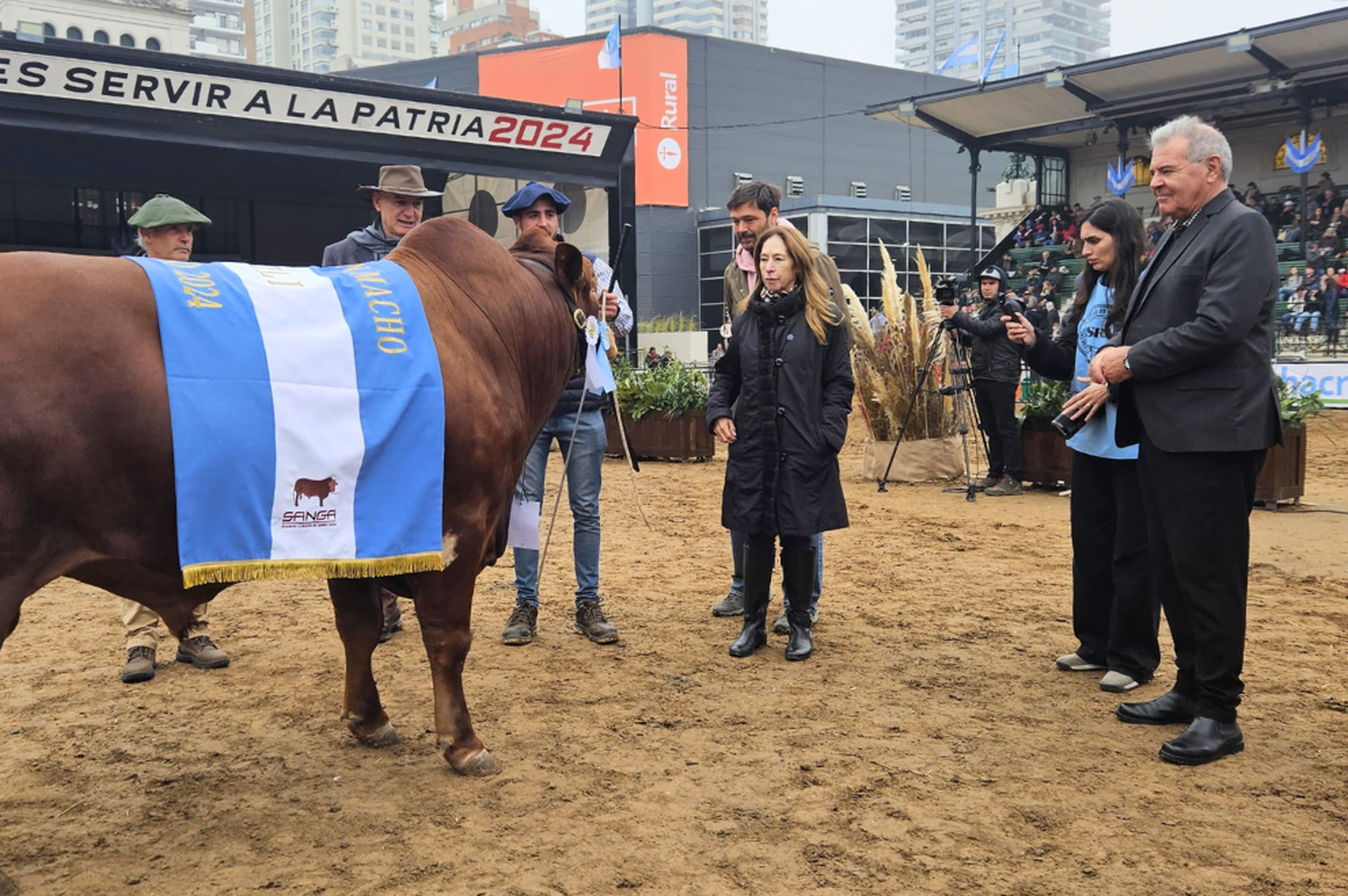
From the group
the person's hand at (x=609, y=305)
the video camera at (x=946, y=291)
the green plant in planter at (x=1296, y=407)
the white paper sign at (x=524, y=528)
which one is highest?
the video camera at (x=946, y=291)

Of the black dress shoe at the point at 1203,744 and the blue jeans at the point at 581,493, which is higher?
the blue jeans at the point at 581,493

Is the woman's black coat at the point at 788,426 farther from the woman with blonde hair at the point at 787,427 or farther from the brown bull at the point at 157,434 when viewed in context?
the brown bull at the point at 157,434

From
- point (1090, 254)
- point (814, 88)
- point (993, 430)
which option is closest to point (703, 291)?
point (814, 88)

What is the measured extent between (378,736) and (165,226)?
2669 millimetres

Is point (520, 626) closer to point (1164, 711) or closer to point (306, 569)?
point (306, 569)

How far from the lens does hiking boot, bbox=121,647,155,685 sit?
4543 mm

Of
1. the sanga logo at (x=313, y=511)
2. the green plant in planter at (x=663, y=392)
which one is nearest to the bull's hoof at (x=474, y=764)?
the sanga logo at (x=313, y=511)

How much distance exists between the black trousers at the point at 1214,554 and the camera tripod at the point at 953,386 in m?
5.85

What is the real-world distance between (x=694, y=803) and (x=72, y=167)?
1906 centimetres

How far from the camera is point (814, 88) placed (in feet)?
150

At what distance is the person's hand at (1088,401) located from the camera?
12.8 feet

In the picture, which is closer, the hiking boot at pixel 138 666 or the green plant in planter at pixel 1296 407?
the hiking boot at pixel 138 666

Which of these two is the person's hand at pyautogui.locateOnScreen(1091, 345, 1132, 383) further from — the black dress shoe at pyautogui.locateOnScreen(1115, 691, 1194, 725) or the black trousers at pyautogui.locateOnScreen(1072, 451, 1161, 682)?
the black dress shoe at pyautogui.locateOnScreen(1115, 691, 1194, 725)

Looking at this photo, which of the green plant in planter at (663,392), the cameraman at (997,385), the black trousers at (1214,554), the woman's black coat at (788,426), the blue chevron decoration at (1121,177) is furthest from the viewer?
the blue chevron decoration at (1121,177)
